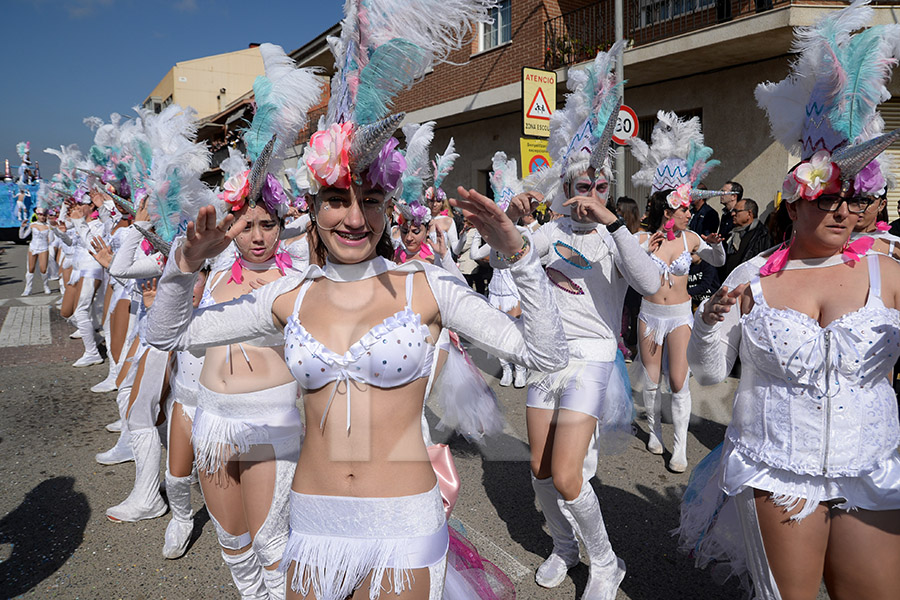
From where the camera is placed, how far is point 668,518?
4109 millimetres

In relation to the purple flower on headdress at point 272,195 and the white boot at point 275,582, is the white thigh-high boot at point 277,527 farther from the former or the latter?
the purple flower on headdress at point 272,195

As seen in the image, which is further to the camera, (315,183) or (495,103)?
(495,103)

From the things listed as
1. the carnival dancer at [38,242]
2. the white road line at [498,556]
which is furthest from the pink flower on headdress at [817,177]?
the carnival dancer at [38,242]

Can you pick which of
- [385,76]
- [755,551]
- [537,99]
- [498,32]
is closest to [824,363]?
[755,551]

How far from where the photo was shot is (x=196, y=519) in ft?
13.8

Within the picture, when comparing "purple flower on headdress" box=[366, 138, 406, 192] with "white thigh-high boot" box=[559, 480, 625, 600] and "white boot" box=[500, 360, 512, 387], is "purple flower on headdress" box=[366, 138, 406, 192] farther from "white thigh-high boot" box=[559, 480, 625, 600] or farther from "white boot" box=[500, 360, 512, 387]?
"white boot" box=[500, 360, 512, 387]

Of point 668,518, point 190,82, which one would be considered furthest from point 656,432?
point 190,82

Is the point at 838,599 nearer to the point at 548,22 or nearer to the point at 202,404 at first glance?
the point at 202,404

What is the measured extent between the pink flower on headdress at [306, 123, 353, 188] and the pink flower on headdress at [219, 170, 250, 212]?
582 millimetres

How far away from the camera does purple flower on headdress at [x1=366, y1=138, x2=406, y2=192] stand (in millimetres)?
1938

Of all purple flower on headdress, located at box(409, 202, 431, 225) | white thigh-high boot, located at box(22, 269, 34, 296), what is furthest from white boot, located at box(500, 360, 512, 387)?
white thigh-high boot, located at box(22, 269, 34, 296)

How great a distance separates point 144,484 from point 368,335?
10.4 feet

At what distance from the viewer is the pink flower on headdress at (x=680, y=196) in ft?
16.8

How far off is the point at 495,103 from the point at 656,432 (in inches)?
400
